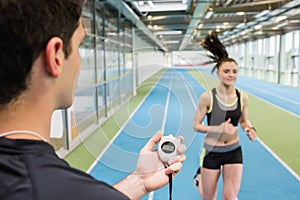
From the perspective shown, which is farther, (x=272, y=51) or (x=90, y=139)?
(x=272, y=51)

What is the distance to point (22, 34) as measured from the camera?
0.66 meters

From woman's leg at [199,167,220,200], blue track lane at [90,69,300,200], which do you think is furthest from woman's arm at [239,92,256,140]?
blue track lane at [90,69,300,200]

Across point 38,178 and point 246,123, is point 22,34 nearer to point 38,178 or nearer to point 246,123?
point 38,178

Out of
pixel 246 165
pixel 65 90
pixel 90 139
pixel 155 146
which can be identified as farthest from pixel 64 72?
pixel 246 165

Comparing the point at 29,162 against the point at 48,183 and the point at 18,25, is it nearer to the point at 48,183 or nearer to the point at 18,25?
the point at 48,183

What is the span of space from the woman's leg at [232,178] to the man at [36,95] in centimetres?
269

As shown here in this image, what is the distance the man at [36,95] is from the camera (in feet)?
2.09

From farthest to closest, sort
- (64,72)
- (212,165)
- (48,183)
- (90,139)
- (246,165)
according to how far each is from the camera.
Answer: (246,165) → (212,165) → (90,139) → (64,72) → (48,183)

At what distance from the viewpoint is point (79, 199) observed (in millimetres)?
639

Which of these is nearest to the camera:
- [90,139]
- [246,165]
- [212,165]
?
[90,139]

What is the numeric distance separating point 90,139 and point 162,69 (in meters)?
0.41

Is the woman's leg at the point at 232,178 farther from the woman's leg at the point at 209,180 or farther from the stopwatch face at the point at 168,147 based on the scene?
the stopwatch face at the point at 168,147

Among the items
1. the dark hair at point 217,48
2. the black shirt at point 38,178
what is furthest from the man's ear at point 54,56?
the dark hair at point 217,48

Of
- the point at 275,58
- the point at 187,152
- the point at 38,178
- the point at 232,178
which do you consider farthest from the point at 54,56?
the point at 275,58
